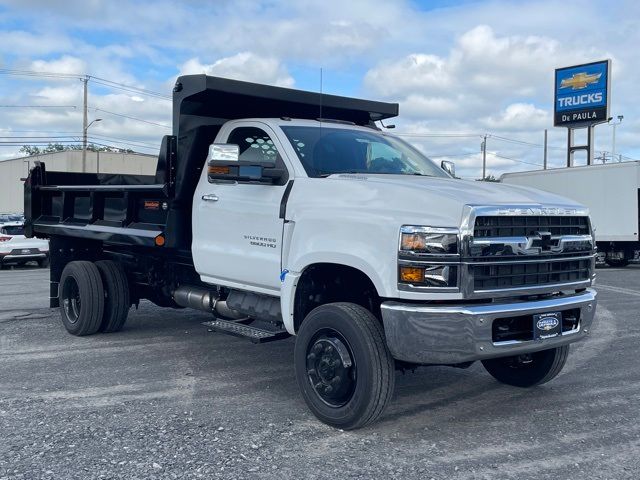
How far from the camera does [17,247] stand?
765 inches

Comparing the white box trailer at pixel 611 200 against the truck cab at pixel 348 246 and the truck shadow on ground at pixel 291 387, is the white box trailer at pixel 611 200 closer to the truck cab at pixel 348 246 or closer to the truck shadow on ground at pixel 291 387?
the truck shadow on ground at pixel 291 387

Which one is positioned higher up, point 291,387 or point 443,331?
point 443,331

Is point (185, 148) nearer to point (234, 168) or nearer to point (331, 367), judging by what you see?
point (234, 168)

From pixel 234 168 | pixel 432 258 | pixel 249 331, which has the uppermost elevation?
pixel 234 168

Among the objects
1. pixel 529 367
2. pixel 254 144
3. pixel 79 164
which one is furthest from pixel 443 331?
pixel 79 164

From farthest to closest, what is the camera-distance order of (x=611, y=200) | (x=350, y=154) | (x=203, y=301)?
(x=611, y=200) < (x=203, y=301) < (x=350, y=154)

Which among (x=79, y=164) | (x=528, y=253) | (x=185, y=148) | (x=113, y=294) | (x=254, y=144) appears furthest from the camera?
(x=79, y=164)

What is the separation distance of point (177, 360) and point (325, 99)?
10.00 feet

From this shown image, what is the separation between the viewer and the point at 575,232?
512 cm

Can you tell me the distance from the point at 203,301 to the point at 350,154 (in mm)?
2094

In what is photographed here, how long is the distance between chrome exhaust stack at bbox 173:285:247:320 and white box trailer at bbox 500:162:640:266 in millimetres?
15988

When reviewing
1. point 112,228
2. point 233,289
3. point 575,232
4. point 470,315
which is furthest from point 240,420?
point 112,228

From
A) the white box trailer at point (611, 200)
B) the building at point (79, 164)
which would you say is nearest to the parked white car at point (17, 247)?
the white box trailer at point (611, 200)

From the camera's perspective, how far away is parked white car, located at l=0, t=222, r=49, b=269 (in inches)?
761
